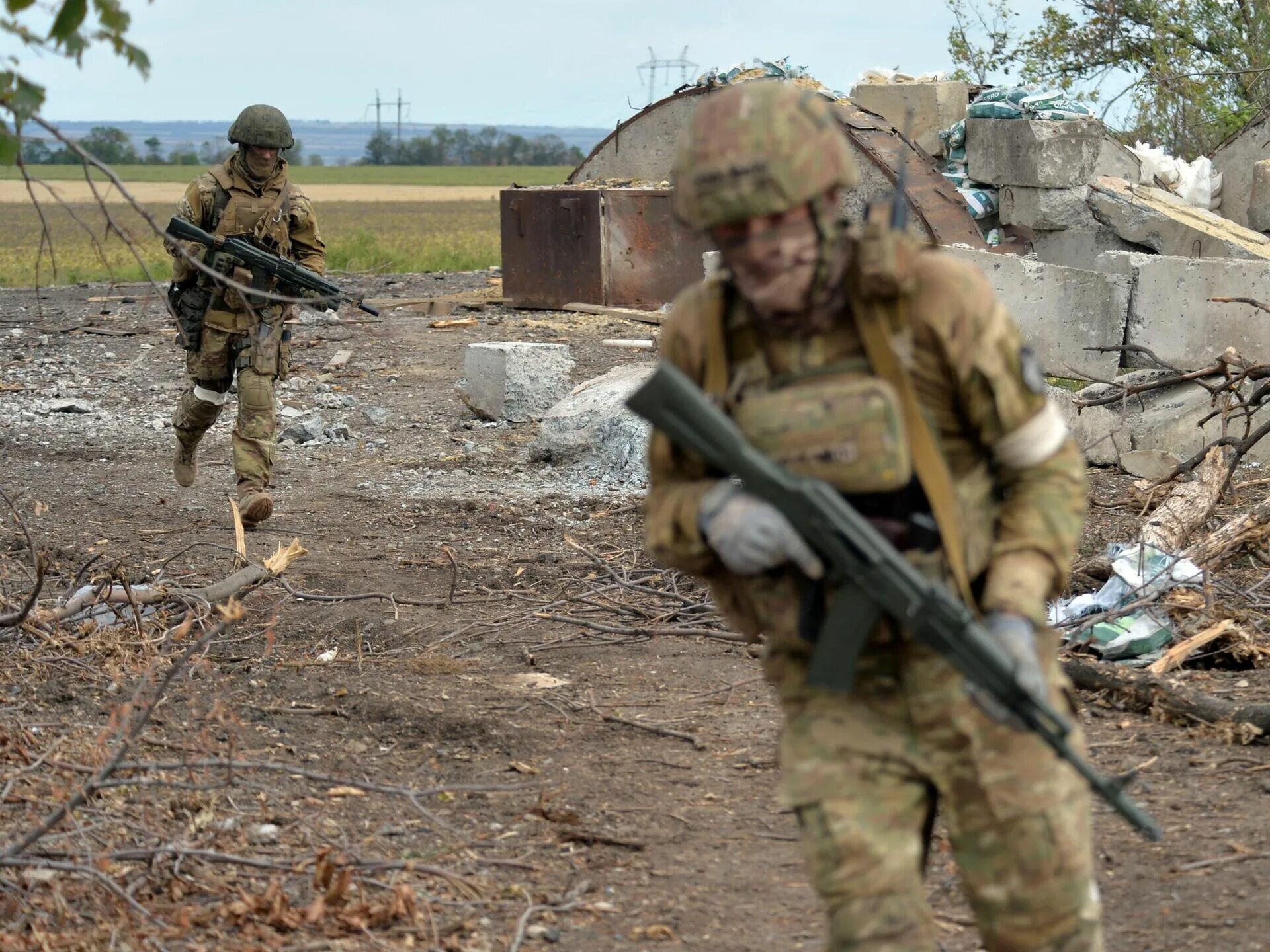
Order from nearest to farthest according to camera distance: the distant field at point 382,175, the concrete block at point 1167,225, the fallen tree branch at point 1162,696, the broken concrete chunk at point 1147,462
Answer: the fallen tree branch at point 1162,696 → the broken concrete chunk at point 1147,462 → the concrete block at point 1167,225 → the distant field at point 382,175

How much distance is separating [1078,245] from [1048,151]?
0.80m

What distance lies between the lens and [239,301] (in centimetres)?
786

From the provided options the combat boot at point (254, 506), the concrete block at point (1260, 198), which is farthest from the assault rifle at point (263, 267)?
the concrete block at point (1260, 198)

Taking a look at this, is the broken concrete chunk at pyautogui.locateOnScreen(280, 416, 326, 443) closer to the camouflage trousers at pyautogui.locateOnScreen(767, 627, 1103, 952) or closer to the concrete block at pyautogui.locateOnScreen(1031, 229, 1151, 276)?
the concrete block at pyautogui.locateOnScreen(1031, 229, 1151, 276)

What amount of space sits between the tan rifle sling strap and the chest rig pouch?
0.02 m

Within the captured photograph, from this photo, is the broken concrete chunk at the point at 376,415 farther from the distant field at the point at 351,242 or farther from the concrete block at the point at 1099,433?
the concrete block at the point at 1099,433

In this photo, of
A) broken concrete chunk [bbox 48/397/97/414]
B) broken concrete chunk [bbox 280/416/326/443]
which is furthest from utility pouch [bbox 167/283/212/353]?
broken concrete chunk [bbox 48/397/97/414]

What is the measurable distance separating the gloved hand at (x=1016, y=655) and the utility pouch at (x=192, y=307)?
242 inches

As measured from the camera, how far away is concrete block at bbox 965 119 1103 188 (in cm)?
1252

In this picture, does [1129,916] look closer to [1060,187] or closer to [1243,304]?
[1243,304]

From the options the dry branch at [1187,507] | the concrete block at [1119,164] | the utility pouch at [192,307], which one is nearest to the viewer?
the dry branch at [1187,507]

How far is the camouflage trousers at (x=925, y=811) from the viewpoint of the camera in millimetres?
2377

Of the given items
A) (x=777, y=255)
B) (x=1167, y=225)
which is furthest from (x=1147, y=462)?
(x=777, y=255)

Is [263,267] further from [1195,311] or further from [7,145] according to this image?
[1195,311]
